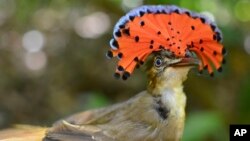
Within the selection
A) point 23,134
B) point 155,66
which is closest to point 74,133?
point 23,134

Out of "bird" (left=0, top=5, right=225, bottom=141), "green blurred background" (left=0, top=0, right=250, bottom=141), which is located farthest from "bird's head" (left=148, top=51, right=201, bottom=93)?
"green blurred background" (left=0, top=0, right=250, bottom=141)

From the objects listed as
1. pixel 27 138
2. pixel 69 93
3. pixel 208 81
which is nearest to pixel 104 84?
pixel 69 93

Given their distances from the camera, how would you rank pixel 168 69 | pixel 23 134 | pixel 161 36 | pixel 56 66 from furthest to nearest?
pixel 56 66, pixel 23 134, pixel 168 69, pixel 161 36

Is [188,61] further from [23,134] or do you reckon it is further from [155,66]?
[23,134]

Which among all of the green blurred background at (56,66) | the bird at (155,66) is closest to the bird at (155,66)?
the bird at (155,66)

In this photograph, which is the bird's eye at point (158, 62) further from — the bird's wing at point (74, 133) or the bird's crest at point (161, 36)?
the bird's wing at point (74, 133)

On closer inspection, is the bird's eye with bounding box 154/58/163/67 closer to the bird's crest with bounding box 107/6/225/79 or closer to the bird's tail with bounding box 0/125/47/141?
the bird's crest with bounding box 107/6/225/79
